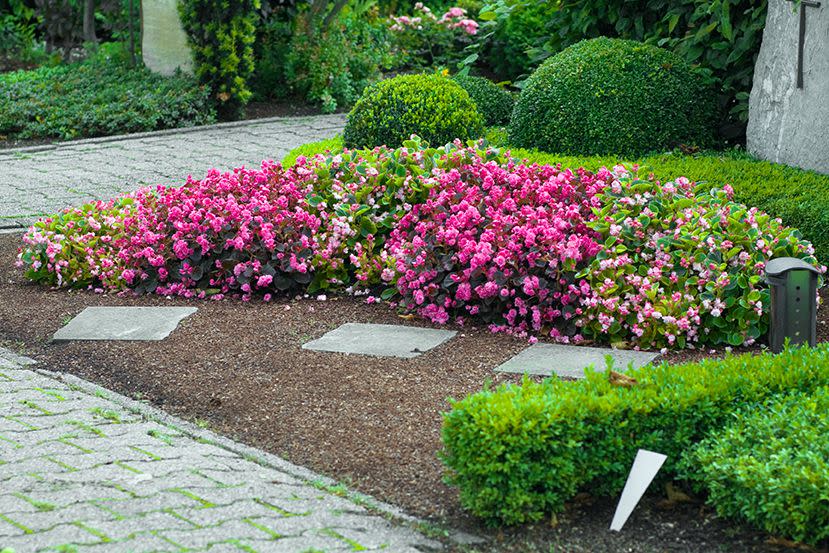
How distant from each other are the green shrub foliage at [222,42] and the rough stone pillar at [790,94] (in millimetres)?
6456

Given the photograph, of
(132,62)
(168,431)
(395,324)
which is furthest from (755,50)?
(132,62)

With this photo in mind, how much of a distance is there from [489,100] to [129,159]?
11.6 feet

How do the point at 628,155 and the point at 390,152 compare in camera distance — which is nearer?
the point at 390,152

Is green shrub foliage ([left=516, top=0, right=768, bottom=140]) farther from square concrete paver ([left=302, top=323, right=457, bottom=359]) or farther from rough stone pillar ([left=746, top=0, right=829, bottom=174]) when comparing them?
square concrete paver ([left=302, top=323, right=457, bottom=359])

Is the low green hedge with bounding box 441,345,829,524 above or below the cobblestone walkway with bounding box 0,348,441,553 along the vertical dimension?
above

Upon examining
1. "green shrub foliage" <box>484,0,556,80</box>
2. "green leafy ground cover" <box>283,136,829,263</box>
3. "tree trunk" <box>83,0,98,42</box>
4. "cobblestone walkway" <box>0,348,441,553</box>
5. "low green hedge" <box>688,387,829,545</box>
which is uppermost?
"tree trunk" <box>83,0,98,42</box>

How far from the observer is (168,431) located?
468cm

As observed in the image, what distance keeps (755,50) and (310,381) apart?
542 cm

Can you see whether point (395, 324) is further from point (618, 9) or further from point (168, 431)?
point (618, 9)

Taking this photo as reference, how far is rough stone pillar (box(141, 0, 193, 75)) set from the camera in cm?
1345

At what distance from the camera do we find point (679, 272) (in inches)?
229

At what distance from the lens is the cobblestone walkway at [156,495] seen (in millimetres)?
3623

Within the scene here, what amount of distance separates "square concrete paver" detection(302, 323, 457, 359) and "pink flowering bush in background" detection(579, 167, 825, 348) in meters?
0.77

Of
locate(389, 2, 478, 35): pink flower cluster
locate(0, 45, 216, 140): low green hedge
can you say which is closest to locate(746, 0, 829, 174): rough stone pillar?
locate(0, 45, 216, 140): low green hedge
